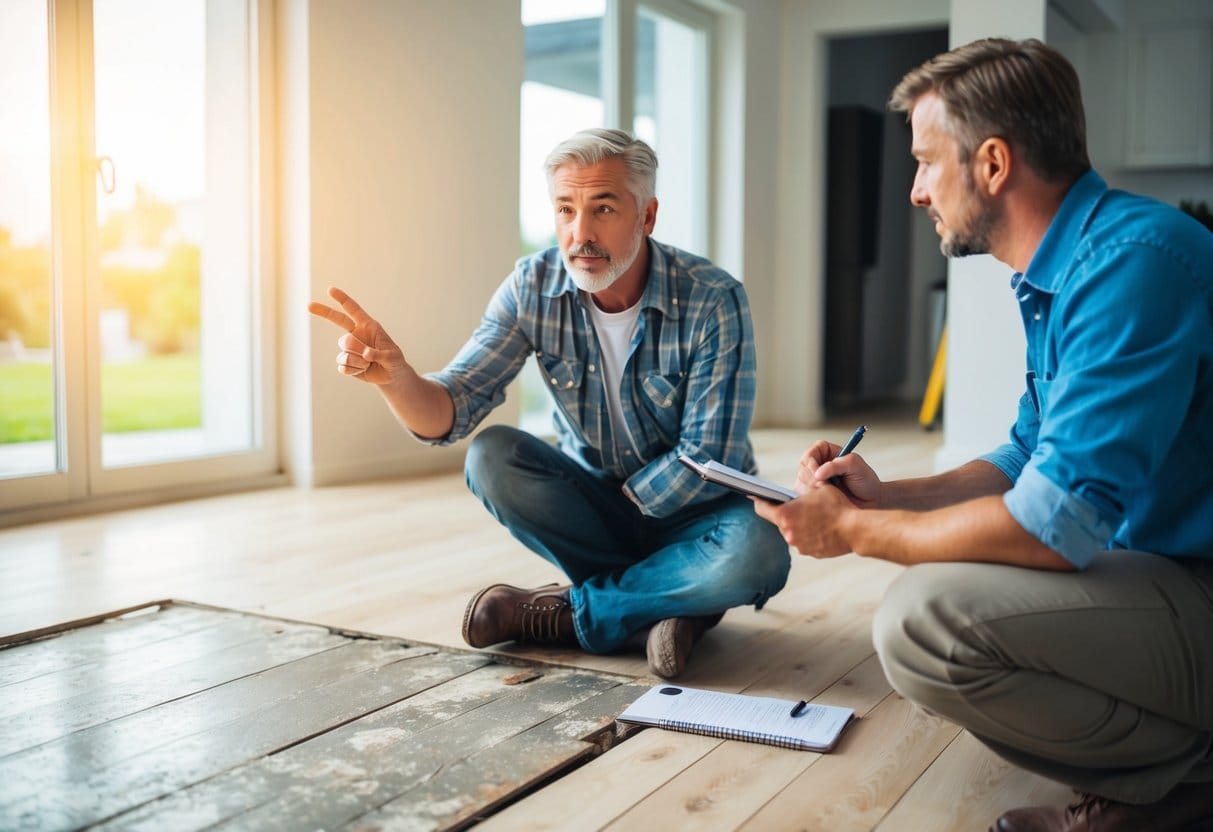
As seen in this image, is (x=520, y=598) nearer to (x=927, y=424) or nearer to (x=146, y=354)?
(x=146, y=354)

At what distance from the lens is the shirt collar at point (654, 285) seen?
230cm

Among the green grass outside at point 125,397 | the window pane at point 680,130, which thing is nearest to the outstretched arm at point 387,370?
the green grass outside at point 125,397

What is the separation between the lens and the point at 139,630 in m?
2.44

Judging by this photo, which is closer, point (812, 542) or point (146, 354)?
point (812, 542)

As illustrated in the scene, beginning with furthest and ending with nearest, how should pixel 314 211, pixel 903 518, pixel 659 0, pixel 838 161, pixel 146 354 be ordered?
pixel 838 161
pixel 659 0
pixel 314 211
pixel 146 354
pixel 903 518

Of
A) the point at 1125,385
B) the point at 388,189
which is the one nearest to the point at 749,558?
the point at 1125,385

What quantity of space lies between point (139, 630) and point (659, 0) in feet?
15.7

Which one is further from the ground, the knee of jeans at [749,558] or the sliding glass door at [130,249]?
the sliding glass door at [130,249]

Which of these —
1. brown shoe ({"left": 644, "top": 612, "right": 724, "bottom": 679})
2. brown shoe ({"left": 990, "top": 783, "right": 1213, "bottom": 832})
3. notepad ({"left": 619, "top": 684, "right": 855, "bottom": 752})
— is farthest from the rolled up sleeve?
brown shoe ({"left": 644, "top": 612, "right": 724, "bottom": 679})

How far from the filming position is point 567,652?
2295 millimetres

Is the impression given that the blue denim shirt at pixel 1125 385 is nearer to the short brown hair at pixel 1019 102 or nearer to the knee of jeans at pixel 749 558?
the short brown hair at pixel 1019 102

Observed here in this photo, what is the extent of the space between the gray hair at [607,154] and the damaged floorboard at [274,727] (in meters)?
0.91

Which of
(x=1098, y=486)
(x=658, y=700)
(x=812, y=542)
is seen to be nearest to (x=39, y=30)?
(x=658, y=700)

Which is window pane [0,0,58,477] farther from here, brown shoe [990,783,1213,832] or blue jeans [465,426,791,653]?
brown shoe [990,783,1213,832]
